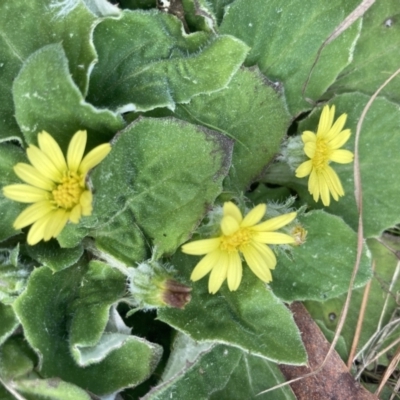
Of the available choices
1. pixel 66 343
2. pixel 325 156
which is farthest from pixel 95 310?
pixel 325 156

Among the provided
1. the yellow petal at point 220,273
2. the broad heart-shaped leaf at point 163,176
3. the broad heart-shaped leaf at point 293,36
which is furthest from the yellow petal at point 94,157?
the broad heart-shaped leaf at point 293,36

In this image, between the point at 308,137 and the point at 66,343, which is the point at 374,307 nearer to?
the point at 308,137

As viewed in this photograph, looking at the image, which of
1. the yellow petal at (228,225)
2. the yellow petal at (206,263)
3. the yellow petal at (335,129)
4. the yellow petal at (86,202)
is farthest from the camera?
the yellow petal at (335,129)

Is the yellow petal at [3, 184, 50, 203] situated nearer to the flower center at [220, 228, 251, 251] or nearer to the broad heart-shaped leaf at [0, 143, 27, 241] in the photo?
the broad heart-shaped leaf at [0, 143, 27, 241]

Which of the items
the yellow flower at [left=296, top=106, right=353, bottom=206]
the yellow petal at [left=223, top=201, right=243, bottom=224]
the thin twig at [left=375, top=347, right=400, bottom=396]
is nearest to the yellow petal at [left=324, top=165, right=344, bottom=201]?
the yellow flower at [left=296, top=106, right=353, bottom=206]

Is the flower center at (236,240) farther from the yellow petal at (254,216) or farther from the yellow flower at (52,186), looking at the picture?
the yellow flower at (52,186)
